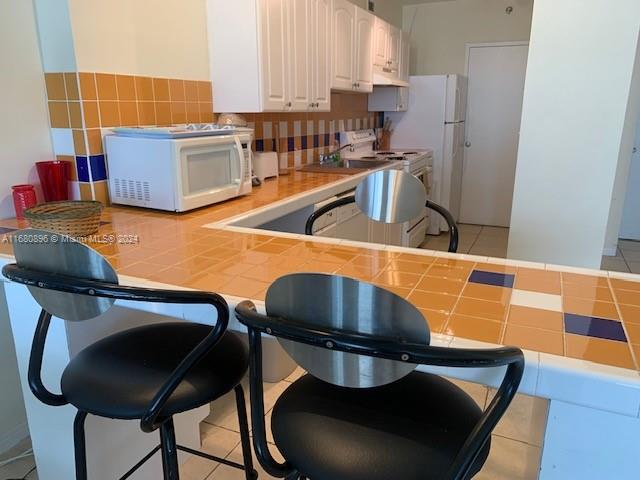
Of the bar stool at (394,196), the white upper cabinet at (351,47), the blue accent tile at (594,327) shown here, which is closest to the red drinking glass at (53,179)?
the bar stool at (394,196)

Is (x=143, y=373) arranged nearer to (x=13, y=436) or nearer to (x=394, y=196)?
(x=394, y=196)

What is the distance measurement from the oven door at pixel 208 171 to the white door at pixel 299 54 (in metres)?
0.81

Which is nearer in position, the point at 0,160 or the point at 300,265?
the point at 300,265

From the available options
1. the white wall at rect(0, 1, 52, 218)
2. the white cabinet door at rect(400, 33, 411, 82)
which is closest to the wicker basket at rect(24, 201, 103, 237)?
the white wall at rect(0, 1, 52, 218)

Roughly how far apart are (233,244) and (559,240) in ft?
5.75

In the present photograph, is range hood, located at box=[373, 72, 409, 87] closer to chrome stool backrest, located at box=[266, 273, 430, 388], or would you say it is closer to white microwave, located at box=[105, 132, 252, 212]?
white microwave, located at box=[105, 132, 252, 212]

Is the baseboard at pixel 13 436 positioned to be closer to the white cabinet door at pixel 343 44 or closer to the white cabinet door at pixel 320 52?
the white cabinet door at pixel 320 52

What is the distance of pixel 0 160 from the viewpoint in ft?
6.01

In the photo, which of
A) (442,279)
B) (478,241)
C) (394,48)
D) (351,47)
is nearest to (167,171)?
(442,279)

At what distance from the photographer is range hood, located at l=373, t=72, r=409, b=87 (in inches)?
166

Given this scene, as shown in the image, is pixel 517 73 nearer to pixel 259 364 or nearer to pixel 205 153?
pixel 205 153

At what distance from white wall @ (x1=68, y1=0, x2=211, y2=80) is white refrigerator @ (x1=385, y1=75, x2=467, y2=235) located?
2.93m

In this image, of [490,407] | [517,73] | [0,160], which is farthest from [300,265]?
[517,73]

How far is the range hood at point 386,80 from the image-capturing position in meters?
4.22
